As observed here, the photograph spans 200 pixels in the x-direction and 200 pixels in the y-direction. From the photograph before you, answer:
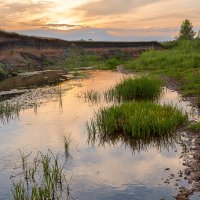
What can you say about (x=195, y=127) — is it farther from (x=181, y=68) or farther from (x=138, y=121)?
(x=181, y=68)

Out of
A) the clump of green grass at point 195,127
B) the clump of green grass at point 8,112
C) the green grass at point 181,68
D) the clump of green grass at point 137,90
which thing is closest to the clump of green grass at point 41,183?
the clump of green grass at point 195,127

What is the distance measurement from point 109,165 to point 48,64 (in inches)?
2155

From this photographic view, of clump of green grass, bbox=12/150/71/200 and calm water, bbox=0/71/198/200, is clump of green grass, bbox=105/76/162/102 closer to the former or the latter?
calm water, bbox=0/71/198/200

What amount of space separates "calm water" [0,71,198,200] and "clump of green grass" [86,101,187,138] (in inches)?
27.6

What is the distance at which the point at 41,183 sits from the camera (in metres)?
9.94

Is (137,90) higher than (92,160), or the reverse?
(137,90)

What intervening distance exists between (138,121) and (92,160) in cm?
277

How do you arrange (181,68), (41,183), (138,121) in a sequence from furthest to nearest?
1. (181,68)
2. (138,121)
3. (41,183)

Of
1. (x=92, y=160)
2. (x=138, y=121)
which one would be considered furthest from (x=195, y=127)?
(x=92, y=160)

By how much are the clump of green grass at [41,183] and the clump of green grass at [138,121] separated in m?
3.50

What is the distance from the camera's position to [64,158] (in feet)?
39.2

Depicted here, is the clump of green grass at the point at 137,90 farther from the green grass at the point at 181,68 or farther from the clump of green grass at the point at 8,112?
the clump of green grass at the point at 8,112

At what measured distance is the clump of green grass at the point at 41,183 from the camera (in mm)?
8492

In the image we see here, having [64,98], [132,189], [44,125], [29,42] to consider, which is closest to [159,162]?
[132,189]
